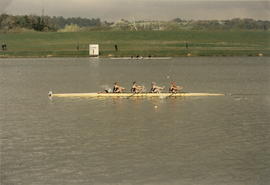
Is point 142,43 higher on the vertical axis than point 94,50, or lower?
higher

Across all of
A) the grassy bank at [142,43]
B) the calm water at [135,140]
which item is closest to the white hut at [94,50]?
the grassy bank at [142,43]

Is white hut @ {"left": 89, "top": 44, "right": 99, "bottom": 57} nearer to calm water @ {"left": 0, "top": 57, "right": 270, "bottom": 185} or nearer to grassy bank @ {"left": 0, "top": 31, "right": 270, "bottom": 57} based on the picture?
grassy bank @ {"left": 0, "top": 31, "right": 270, "bottom": 57}

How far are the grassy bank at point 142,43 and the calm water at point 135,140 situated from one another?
76.2m

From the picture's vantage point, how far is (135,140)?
33.2 m

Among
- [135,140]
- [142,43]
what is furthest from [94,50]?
[135,140]

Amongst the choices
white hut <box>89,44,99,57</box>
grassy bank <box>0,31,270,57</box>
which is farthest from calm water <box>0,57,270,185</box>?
grassy bank <box>0,31,270,57</box>

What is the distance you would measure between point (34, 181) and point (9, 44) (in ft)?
423

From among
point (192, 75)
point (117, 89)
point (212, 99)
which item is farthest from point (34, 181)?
point (192, 75)

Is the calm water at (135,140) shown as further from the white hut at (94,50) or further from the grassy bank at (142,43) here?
the grassy bank at (142,43)

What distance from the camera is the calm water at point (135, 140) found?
25703 mm

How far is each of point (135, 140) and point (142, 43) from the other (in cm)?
11336

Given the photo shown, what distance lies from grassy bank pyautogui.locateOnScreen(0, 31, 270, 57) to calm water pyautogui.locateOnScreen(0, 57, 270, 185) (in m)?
76.2

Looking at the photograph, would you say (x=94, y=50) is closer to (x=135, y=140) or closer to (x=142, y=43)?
(x=142, y=43)

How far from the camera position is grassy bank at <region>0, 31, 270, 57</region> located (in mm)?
137125
